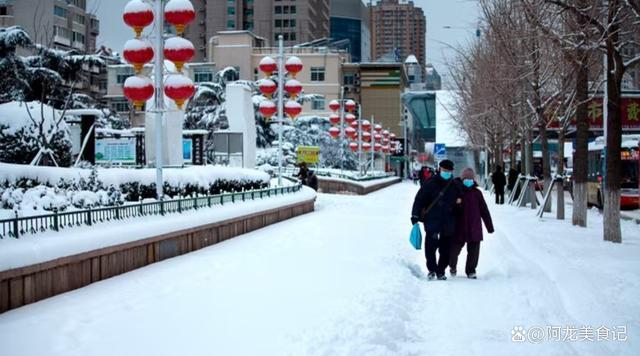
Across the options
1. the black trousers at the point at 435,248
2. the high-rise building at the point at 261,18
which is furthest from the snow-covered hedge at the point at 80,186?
the high-rise building at the point at 261,18

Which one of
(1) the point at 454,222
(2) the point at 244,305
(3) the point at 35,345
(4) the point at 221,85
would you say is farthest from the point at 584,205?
Result: (4) the point at 221,85

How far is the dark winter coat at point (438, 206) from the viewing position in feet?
36.2

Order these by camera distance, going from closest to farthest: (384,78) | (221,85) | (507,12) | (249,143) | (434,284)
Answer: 1. (434,284)
2. (507,12)
3. (249,143)
4. (221,85)
5. (384,78)

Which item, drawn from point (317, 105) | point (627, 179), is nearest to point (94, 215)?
point (627, 179)

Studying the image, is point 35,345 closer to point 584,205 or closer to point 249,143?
point 584,205

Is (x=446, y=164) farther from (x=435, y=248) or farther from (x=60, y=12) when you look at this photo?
(x=60, y=12)

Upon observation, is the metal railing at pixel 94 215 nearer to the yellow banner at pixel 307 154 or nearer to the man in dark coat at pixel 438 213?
the man in dark coat at pixel 438 213

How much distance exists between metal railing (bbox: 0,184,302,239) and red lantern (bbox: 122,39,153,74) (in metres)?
2.79

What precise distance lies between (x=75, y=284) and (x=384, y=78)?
90549mm

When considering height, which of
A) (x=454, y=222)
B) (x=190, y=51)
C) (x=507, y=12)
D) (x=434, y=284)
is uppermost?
(x=507, y=12)

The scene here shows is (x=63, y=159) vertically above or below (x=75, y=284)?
above

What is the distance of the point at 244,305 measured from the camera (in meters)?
8.60

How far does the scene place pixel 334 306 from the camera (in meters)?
8.52


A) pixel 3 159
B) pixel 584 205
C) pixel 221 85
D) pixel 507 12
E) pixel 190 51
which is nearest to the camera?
pixel 190 51
